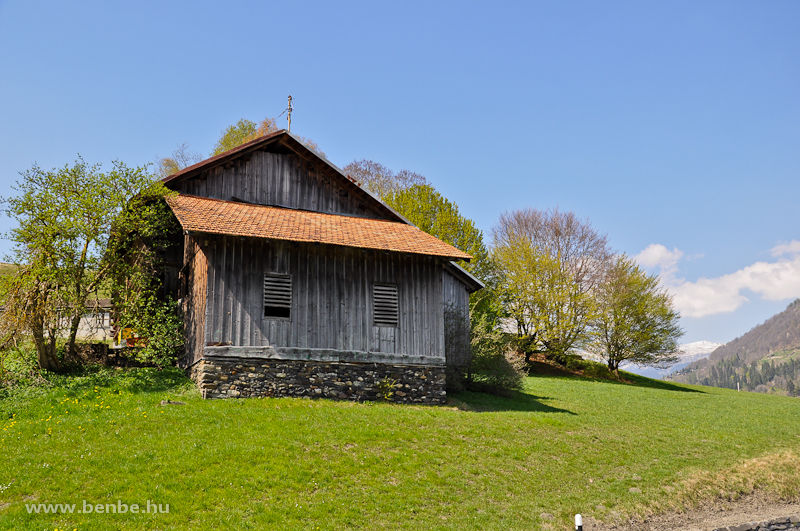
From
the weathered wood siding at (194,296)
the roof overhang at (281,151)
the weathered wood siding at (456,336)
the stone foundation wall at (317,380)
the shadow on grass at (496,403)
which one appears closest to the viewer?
the stone foundation wall at (317,380)

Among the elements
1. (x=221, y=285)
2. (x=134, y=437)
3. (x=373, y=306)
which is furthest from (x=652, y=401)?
(x=134, y=437)

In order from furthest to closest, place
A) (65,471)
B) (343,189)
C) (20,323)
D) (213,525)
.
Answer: (343,189)
(20,323)
(65,471)
(213,525)

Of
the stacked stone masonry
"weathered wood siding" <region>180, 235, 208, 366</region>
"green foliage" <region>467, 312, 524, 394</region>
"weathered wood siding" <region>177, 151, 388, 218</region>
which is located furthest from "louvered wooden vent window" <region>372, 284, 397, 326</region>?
the stacked stone masonry

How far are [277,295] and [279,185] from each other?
562cm

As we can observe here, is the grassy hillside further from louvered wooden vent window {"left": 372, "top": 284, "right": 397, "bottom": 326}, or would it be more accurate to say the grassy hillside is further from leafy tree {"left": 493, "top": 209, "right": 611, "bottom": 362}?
leafy tree {"left": 493, "top": 209, "right": 611, "bottom": 362}

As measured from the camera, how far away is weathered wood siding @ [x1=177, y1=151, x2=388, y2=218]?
71.1 feet

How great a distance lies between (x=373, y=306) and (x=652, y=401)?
51.9ft

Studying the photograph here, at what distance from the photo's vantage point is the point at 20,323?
56.2ft

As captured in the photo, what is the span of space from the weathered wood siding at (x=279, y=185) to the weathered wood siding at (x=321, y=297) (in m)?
3.88

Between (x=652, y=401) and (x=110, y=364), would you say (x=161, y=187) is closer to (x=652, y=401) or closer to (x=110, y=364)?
(x=110, y=364)

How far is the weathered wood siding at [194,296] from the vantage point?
59.6 ft

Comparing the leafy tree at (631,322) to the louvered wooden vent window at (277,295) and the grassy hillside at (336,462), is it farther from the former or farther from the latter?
the louvered wooden vent window at (277,295)

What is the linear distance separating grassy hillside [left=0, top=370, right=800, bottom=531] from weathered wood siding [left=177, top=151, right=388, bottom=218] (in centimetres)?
711

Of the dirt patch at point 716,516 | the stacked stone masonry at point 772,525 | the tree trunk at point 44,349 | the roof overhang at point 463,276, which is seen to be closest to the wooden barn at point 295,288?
the tree trunk at point 44,349
